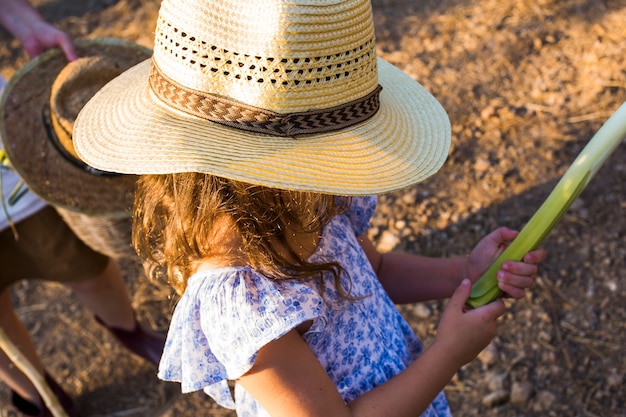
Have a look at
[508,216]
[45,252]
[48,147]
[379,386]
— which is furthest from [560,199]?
[45,252]

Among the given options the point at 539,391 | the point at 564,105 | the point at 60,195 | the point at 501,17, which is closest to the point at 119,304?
the point at 60,195

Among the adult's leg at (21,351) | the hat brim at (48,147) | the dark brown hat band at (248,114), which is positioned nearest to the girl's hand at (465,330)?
the dark brown hat band at (248,114)

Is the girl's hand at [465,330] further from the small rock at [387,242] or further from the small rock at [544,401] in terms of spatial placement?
the small rock at [387,242]

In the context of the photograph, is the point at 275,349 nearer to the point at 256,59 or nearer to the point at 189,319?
the point at 189,319

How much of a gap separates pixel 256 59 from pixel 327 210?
378 mm

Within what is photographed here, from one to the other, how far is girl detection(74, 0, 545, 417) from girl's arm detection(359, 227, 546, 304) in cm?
19

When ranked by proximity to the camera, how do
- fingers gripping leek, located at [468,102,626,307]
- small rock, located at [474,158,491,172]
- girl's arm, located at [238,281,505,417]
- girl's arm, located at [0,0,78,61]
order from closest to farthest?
girl's arm, located at [238,281,505,417] → fingers gripping leek, located at [468,102,626,307] → girl's arm, located at [0,0,78,61] → small rock, located at [474,158,491,172]

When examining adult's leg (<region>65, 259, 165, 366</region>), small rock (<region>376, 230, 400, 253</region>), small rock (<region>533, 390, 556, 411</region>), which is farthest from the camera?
small rock (<region>376, 230, 400, 253</region>)

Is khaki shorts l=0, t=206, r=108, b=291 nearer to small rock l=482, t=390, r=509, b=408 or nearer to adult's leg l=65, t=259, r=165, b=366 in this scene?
adult's leg l=65, t=259, r=165, b=366

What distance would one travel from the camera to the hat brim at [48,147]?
1968 millimetres

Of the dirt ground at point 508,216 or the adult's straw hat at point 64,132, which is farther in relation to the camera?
the dirt ground at point 508,216

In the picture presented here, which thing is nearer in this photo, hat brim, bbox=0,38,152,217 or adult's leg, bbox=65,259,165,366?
hat brim, bbox=0,38,152,217

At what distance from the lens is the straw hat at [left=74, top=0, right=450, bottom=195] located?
3.67 ft

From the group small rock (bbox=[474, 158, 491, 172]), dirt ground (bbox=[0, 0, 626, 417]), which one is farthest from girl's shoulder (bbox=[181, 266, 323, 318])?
small rock (bbox=[474, 158, 491, 172])
